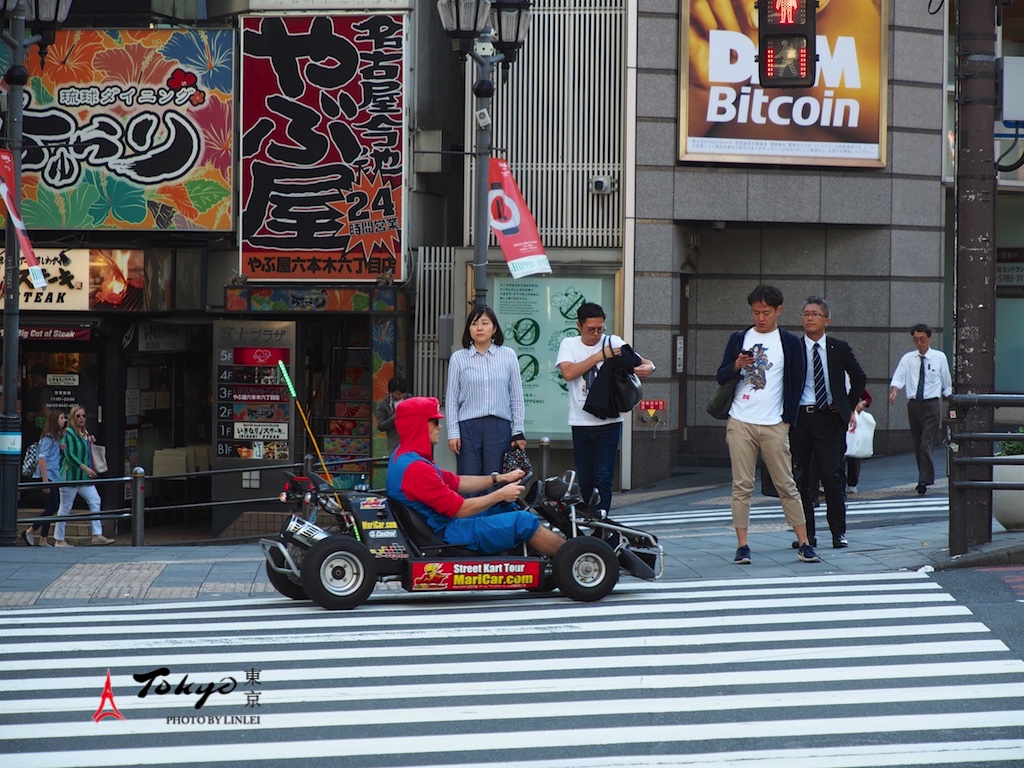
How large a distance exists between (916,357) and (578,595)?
26.9 feet

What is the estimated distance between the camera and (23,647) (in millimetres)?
7980

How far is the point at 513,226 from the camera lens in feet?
53.7

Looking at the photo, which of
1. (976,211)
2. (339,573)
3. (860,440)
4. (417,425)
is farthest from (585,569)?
(860,440)

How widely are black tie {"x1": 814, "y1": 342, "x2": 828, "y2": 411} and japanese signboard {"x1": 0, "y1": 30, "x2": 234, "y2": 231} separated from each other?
11.4 m

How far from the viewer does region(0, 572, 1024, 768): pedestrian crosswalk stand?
5887mm

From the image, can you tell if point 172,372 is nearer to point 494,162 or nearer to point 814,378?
point 494,162

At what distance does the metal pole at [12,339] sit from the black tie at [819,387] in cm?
832

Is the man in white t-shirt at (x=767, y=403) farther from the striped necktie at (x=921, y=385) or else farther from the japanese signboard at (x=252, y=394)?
the japanese signboard at (x=252, y=394)

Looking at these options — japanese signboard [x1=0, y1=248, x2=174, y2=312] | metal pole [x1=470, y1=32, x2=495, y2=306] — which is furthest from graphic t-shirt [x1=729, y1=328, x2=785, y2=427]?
japanese signboard [x1=0, y1=248, x2=174, y2=312]

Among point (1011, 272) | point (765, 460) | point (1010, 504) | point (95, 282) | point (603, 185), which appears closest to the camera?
point (765, 460)

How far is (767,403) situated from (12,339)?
8.28 metres

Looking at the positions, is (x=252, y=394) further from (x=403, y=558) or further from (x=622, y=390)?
(x=403, y=558)

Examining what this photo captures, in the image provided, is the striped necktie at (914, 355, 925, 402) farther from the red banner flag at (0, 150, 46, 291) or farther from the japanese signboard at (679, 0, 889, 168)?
the red banner flag at (0, 150, 46, 291)

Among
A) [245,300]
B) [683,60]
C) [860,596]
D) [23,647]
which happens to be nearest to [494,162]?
[683,60]
